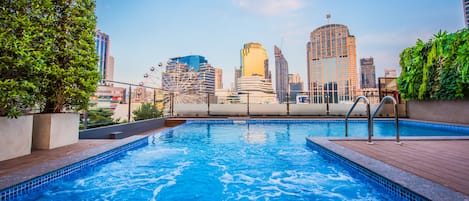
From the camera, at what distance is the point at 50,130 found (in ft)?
9.30

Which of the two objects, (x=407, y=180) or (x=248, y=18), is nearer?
(x=407, y=180)

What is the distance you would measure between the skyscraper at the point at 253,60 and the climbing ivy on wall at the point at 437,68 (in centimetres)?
6103

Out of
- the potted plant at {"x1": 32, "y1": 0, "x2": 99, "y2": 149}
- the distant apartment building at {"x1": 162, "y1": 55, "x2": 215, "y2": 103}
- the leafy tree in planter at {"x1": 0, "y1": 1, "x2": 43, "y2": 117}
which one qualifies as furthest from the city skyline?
the leafy tree in planter at {"x1": 0, "y1": 1, "x2": 43, "y2": 117}

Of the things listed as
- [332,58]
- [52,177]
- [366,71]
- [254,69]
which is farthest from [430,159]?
[366,71]

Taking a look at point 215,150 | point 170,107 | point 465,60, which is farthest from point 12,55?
point 465,60

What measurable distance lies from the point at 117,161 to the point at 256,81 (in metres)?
65.6

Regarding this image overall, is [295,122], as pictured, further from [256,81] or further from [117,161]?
[256,81]

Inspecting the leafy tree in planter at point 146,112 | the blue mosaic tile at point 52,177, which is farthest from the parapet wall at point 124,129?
the blue mosaic tile at point 52,177

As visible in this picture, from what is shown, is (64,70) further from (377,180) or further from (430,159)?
(430,159)

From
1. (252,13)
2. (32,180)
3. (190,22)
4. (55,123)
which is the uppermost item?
(252,13)

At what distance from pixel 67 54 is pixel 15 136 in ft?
4.01

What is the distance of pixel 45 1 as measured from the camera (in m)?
2.54

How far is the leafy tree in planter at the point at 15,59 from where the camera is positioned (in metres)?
2.01

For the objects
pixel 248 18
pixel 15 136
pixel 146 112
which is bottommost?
pixel 15 136
